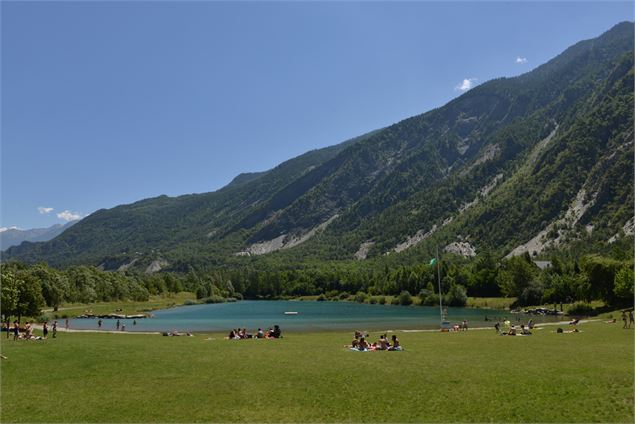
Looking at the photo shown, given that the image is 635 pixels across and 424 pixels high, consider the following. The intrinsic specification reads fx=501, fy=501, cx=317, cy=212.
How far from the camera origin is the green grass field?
855 inches

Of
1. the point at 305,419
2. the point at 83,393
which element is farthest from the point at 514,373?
the point at 83,393

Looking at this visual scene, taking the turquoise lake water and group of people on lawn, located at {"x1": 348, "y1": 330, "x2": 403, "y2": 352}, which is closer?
group of people on lawn, located at {"x1": 348, "y1": 330, "x2": 403, "y2": 352}

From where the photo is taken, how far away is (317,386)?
26188 mm

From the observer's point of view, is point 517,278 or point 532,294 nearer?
point 532,294

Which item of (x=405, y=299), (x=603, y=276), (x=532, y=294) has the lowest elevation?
(x=405, y=299)

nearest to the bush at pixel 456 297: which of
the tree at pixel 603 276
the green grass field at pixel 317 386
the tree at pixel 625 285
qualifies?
the tree at pixel 603 276

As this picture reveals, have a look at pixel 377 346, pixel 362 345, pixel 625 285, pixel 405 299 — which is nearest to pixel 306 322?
pixel 625 285

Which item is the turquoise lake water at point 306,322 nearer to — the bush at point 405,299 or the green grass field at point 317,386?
the green grass field at point 317,386

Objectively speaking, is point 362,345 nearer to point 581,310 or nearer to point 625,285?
point 625,285

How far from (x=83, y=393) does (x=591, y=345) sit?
38.1m

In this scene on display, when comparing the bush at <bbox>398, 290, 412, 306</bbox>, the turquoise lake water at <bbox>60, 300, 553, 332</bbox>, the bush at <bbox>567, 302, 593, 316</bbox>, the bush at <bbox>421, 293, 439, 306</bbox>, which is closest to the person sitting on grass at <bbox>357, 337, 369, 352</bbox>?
the turquoise lake water at <bbox>60, 300, 553, 332</bbox>

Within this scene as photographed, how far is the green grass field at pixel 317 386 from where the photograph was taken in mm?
21719

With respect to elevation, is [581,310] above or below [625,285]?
below

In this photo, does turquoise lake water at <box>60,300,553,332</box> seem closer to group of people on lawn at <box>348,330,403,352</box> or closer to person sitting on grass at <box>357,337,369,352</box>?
group of people on lawn at <box>348,330,403,352</box>
